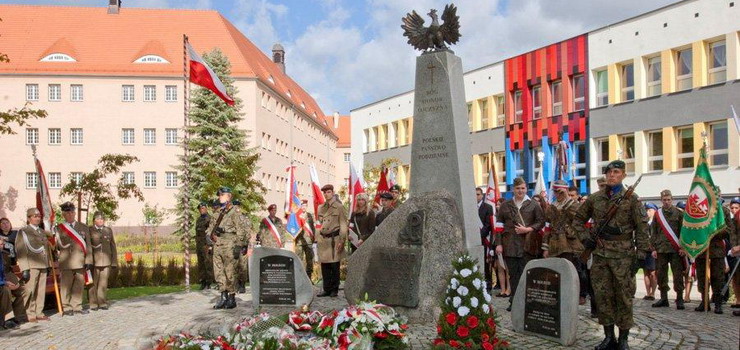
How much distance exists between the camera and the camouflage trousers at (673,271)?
11.9 metres

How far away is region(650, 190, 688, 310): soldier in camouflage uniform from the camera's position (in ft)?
39.6

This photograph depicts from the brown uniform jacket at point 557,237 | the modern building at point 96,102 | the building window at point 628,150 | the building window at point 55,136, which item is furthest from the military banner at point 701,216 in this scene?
the building window at point 55,136

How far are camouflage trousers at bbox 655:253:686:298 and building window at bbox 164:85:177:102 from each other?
52418 mm

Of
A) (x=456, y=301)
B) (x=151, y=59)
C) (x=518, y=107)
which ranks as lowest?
(x=456, y=301)

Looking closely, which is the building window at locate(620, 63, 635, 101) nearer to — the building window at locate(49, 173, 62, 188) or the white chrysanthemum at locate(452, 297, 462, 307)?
the white chrysanthemum at locate(452, 297, 462, 307)

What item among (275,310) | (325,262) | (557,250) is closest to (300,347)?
(275,310)

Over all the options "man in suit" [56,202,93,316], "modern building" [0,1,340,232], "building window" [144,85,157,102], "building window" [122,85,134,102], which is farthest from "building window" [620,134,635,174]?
"building window" [122,85,134,102]

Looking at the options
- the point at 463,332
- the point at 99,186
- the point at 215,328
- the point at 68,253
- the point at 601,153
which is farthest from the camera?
the point at 601,153

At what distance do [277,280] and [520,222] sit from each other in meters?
4.00

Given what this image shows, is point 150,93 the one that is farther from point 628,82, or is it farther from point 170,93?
point 628,82

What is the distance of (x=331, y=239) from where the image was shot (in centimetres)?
1334

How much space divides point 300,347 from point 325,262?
7260mm

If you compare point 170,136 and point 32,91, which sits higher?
point 32,91

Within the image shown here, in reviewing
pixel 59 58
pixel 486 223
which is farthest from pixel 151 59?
pixel 486 223
